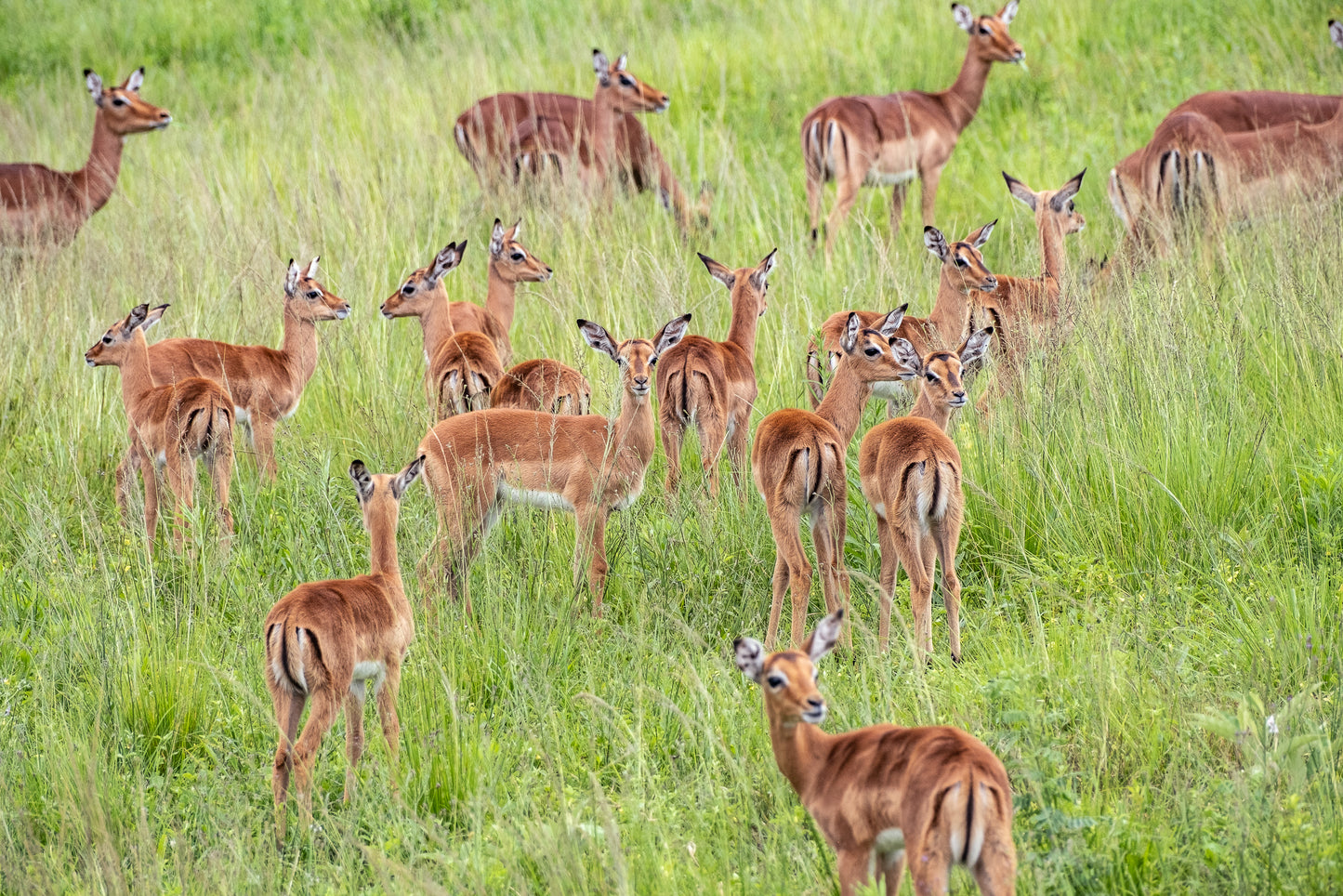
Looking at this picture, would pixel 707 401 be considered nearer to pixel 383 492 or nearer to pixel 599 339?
pixel 599 339

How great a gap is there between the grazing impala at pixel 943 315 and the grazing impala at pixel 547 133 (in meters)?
3.27

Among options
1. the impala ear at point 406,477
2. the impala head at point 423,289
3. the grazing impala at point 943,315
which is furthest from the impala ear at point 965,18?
the impala ear at point 406,477

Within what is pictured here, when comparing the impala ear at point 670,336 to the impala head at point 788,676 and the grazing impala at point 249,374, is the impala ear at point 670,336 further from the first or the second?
the impala head at point 788,676

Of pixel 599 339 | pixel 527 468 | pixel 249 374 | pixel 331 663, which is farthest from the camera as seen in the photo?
pixel 249 374

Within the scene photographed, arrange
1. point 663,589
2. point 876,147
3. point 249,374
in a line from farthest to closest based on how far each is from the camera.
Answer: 1. point 876,147
2. point 249,374
3. point 663,589

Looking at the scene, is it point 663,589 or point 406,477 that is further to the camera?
point 663,589

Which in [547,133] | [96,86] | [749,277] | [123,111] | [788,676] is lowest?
[788,676]

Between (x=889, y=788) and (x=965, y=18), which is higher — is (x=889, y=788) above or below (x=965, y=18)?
below

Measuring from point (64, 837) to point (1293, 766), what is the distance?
2.95m

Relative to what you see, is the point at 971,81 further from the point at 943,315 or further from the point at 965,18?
the point at 943,315

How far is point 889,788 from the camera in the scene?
9.80ft

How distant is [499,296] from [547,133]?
308cm

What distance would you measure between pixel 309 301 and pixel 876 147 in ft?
14.3

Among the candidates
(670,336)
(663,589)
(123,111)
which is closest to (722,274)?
(670,336)
